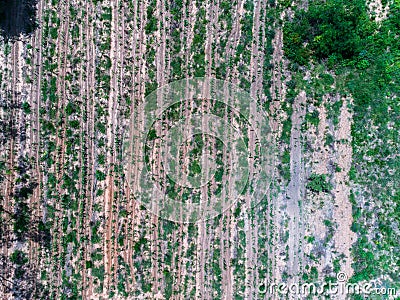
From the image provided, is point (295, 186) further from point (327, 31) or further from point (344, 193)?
point (327, 31)

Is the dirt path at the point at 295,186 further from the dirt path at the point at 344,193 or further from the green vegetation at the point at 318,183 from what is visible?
the dirt path at the point at 344,193

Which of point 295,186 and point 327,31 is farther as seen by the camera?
point 295,186

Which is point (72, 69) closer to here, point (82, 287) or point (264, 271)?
point (82, 287)

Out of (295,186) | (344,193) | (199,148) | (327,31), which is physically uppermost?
(327,31)

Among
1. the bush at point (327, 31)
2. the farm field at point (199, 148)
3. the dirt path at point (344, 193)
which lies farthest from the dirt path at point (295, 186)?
the bush at point (327, 31)

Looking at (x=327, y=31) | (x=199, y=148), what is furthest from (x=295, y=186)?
(x=327, y=31)

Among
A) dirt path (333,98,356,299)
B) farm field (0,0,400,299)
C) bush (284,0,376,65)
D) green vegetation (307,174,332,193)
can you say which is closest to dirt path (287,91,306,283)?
farm field (0,0,400,299)

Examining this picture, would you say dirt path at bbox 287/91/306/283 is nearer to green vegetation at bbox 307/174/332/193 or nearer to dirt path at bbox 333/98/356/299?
green vegetation at bbox 307/174/332/193

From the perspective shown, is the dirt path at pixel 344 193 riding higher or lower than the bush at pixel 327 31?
lower
